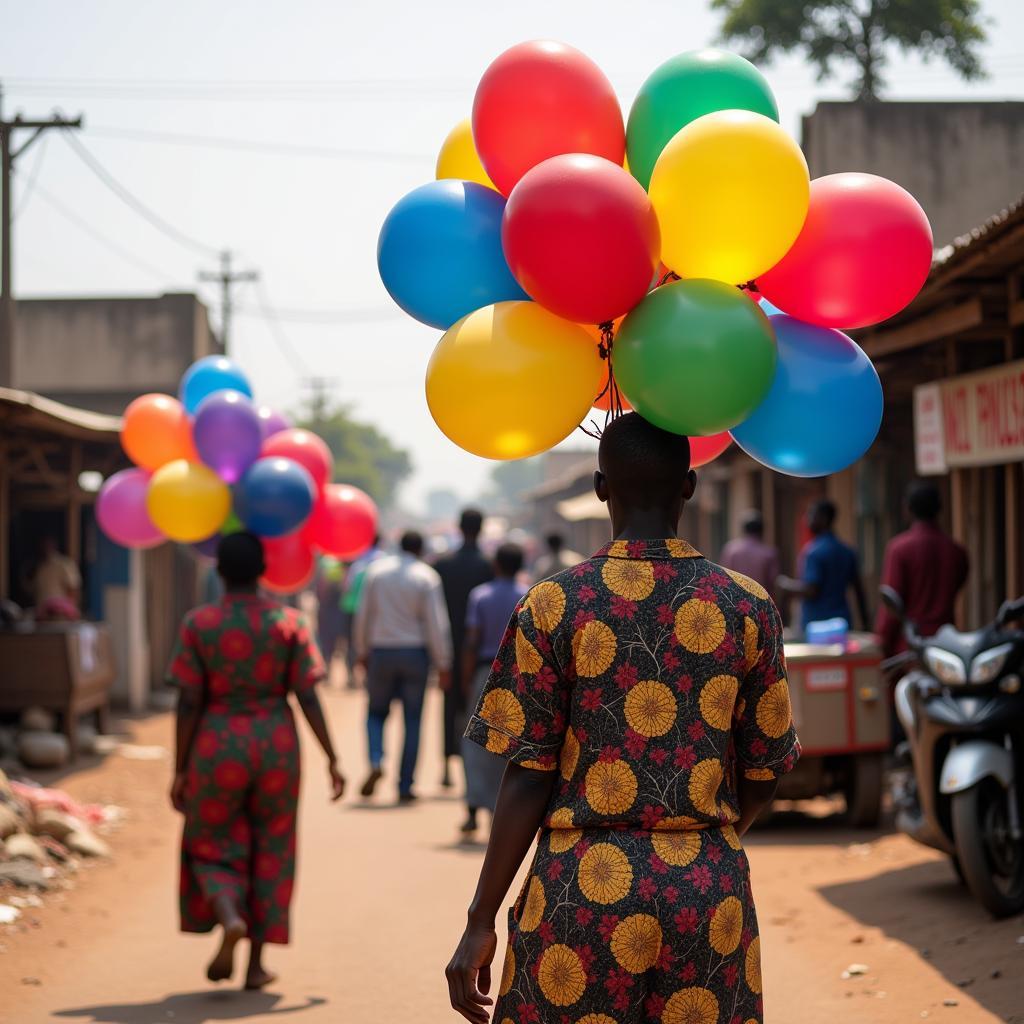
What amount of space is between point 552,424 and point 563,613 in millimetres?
572

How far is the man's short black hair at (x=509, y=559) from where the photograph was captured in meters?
8.84

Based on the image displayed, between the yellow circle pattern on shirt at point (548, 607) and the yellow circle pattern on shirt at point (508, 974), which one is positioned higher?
the yellow circle pattern on shirt at point (548, 607)

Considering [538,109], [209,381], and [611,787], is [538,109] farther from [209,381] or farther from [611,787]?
[209,381]

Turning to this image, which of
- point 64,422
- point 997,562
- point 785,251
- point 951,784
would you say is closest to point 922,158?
point 997,562

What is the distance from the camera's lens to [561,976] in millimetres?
2898

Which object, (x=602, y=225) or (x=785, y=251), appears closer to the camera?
(x=602, y=225)

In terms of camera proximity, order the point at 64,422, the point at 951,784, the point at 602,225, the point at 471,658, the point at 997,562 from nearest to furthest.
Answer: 1. the point at 602,225
2. the point at 951,784
3. the point at 471,658
4. the point at 997,562
5. the point at 64,422

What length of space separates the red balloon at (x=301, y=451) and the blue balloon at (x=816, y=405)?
12.6 ft

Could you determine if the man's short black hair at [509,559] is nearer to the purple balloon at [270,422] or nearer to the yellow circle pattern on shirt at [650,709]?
the purple balloon at [270,422]

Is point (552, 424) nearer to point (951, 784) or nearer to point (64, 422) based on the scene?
point (951, 784)

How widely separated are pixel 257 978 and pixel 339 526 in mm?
2282

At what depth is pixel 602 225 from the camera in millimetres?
3180

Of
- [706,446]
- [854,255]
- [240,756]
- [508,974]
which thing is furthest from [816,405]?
[240,756]

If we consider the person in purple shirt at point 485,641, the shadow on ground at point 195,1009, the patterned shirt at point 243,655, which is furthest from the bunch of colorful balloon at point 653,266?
the person in purple shirt at point 485,641
